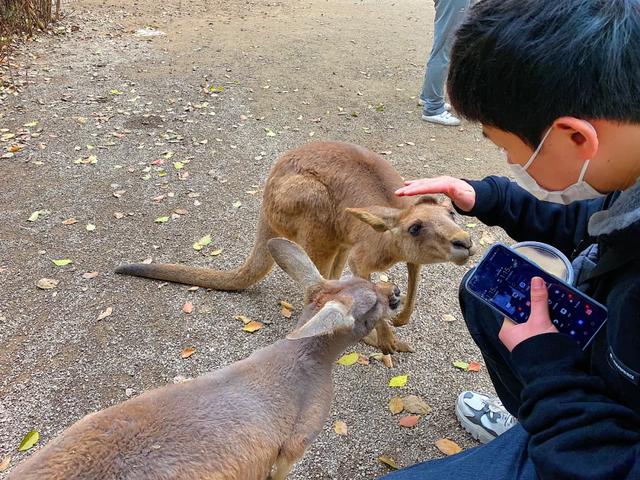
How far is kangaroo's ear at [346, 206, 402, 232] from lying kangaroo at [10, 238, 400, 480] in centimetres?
39

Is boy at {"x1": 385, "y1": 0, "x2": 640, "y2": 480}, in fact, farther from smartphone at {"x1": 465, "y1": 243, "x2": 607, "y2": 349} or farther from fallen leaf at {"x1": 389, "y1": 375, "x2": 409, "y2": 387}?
fallen leaf at {"x1": 389, "y1": 375, "x2": 409, "y2": 387}

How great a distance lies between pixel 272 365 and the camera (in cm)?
200

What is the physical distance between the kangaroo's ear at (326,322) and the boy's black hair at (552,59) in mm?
851

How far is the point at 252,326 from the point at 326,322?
117 centimetres

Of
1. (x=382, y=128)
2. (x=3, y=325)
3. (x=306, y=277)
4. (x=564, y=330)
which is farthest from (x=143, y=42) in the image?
(x=564, y=330)

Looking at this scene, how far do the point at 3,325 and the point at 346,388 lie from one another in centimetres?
181

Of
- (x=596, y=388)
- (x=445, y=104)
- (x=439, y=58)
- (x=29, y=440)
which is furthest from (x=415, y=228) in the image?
(x=445, y=104)

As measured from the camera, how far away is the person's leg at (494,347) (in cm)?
172

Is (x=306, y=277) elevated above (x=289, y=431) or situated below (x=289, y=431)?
above

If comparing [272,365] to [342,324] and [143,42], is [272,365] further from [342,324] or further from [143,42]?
[143,42]

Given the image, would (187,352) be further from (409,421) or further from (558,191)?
(558,191)

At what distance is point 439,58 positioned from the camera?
4.91 metres

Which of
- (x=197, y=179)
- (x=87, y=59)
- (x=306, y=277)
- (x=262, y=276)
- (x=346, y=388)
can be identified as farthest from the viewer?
(x=87, y=59)

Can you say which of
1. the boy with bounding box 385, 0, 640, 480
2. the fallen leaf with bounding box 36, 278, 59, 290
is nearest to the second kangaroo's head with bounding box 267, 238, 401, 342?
the boy with bounding box 385, 0, 640, 480
